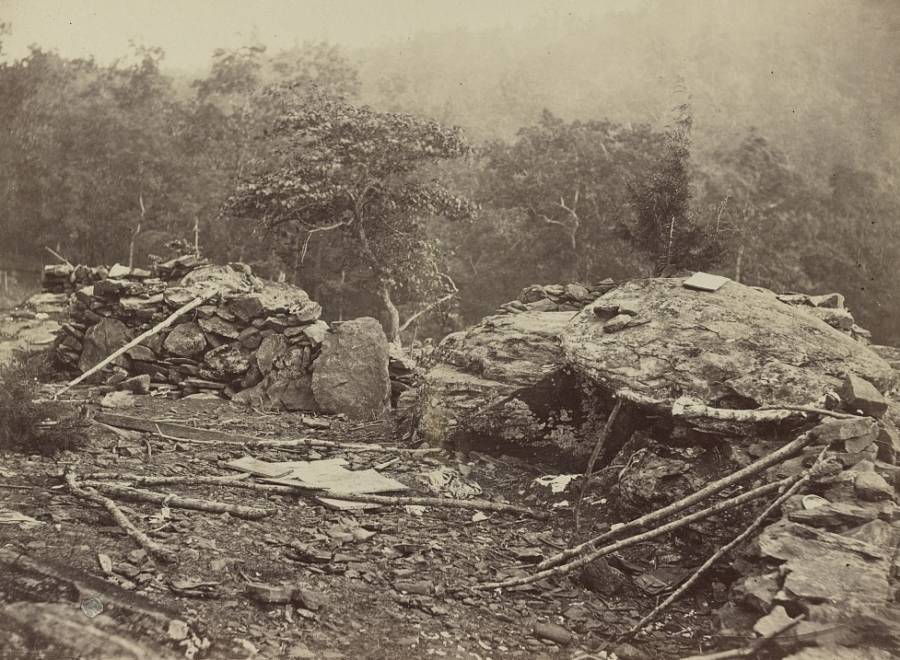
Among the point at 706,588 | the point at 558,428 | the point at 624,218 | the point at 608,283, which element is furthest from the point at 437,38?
the point at 706,588

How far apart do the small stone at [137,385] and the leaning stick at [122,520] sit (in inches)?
159

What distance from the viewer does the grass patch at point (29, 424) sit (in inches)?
193

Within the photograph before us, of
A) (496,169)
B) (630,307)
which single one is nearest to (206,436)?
(630,307)

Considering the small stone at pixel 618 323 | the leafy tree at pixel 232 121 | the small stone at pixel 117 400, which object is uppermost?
the leafy tree at pixel 232 121

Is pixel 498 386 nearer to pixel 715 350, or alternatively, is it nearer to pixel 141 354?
pixel 715 350

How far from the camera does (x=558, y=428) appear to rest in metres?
5.66

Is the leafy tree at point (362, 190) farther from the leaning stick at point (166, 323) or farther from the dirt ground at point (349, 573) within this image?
the dirt ground at point (349, 573)

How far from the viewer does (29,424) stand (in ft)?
16.3

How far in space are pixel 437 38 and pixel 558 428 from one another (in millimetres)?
31293

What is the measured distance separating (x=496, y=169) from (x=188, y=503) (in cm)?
1716

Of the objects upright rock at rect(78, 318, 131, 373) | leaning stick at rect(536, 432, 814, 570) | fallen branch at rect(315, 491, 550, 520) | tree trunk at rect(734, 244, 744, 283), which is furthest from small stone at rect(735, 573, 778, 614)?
tree trunk at rect(734, 244, 744, 283)

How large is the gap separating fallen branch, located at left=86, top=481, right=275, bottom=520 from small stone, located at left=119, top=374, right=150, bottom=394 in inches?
173

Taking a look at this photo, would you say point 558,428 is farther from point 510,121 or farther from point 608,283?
point 510,121

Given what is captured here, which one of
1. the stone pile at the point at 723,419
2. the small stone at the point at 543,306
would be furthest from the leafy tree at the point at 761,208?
the stone pile at the point at 723,419
